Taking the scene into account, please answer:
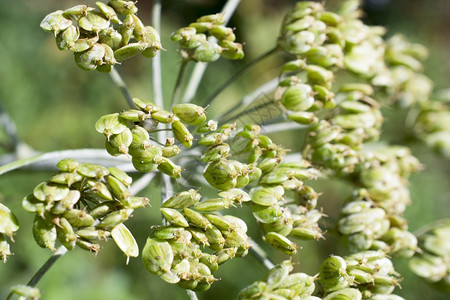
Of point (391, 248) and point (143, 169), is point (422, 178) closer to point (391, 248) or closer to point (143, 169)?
point (391, 248)

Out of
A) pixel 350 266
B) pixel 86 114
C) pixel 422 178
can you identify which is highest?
pixel 350 266

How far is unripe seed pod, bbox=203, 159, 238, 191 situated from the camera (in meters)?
1.62

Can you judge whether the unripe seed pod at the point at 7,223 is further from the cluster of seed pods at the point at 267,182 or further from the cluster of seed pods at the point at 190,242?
the cluster of seed pods at the point at 267,182

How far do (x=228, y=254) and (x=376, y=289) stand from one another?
59 centimetres

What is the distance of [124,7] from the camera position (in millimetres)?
1684

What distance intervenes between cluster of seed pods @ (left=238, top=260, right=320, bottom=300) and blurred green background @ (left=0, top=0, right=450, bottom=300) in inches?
64.6

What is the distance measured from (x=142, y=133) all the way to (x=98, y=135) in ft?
8.77

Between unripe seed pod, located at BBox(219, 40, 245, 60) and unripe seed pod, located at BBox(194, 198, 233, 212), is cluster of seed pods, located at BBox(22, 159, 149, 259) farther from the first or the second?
unripe seed pod, located at BBox(219, 40, 245, 60)

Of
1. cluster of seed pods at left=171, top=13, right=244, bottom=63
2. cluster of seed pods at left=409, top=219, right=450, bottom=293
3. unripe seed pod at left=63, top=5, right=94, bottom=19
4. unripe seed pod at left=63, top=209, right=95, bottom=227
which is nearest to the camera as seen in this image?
unripe seed pod at left=63, top=209, right=95, bottom=227

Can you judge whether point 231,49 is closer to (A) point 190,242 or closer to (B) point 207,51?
(B) point 207,51

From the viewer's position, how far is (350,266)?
68.1 inches

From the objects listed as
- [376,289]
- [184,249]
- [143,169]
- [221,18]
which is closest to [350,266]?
[376,289]

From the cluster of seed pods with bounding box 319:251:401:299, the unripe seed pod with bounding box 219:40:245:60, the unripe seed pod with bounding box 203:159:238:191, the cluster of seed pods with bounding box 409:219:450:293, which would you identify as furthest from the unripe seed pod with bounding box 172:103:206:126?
the cluster of seed pods with bounding box 409:219:450:293

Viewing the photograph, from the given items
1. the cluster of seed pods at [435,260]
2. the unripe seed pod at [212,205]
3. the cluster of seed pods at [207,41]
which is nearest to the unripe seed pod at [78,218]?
the unripe seed pod at [212,205]
